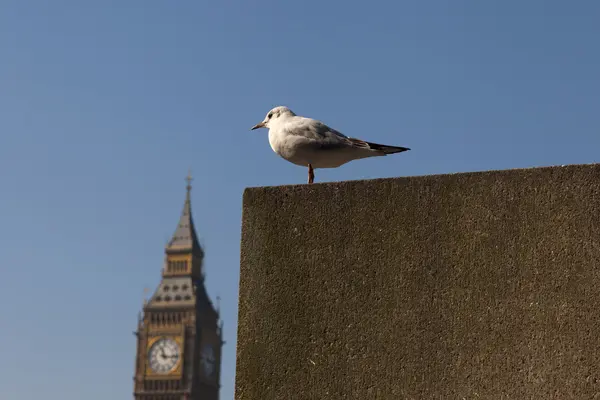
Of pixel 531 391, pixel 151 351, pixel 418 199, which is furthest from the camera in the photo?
pixel 151 351

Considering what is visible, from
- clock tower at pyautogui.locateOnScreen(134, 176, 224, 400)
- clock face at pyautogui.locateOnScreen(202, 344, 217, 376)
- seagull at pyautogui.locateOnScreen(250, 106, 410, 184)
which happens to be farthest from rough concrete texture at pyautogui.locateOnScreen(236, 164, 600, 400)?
clock face at pyautogui.locateOnScreen(202, 344, 217, 376)

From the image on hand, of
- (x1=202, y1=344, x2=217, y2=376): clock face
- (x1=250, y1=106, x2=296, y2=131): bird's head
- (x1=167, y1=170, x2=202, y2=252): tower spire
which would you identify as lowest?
(x1=250, y1=106, x2=296, y2=131): bird's head

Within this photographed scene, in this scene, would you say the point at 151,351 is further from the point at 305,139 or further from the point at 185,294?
the point at 305,139

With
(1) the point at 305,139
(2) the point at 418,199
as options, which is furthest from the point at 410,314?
(1) the point at 305,139

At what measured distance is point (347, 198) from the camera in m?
4.48

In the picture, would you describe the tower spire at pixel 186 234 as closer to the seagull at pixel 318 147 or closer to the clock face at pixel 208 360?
the clock face at pixel 208 360

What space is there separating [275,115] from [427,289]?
186cm

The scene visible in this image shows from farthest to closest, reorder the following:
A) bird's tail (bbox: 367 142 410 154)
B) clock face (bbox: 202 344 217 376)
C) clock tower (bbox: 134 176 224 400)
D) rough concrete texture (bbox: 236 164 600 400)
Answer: clock face (bbox: 202 344 217 376)
clock tower (bbox: 134 176 224 400)
bird's tail (bbox: 367 142 410 154)
rough concrete texture (bbox: 236 164 600 400)

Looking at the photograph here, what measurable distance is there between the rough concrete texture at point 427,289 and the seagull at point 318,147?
816mm

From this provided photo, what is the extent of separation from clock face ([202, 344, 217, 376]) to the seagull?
124m

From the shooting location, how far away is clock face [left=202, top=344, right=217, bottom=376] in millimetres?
127881

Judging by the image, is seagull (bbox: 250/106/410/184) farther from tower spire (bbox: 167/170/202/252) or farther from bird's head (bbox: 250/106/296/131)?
tower spire (bbox: 167/170/202/252)

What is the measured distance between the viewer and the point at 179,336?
124750mm

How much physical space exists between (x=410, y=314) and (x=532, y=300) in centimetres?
48
